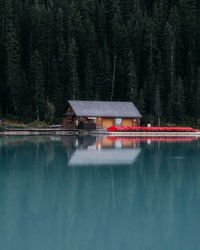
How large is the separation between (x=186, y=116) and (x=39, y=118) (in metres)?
22.7

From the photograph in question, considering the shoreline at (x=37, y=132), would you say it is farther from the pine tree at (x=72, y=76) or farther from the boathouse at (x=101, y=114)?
the pine tree at (x=72, y=76)

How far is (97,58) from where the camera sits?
6569cm

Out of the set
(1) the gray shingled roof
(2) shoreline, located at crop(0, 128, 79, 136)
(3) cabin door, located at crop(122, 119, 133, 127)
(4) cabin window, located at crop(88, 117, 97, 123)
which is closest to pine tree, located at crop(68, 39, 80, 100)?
(1) the gray shingled roof

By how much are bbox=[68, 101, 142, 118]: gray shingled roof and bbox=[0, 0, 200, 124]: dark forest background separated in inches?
134

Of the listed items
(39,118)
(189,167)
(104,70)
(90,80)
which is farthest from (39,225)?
(104,70)

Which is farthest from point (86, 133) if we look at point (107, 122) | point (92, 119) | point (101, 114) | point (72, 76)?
point (72, 76)

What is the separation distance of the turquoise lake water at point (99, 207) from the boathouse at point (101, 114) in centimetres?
3392

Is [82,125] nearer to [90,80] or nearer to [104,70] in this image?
[90,80]

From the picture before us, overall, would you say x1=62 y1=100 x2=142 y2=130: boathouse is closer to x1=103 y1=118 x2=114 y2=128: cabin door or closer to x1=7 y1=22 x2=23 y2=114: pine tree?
x1=103 y1=118 x2=114 y2=128: cabin door

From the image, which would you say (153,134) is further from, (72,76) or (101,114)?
(72,76)

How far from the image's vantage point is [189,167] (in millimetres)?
16594

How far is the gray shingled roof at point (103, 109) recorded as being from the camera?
166 feet

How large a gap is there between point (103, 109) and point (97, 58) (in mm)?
16608

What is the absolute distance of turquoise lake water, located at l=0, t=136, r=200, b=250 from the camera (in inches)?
275
